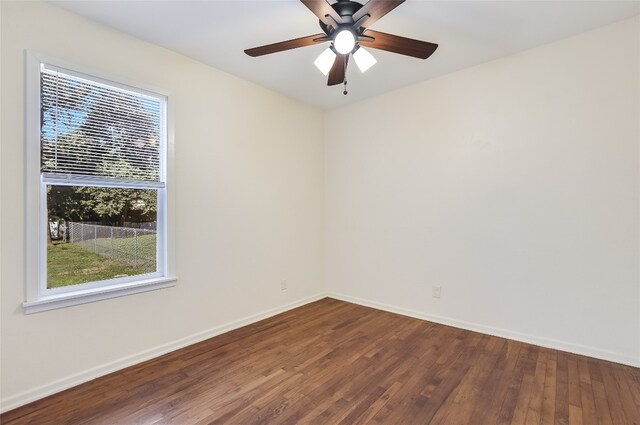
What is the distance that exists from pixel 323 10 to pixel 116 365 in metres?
2.82

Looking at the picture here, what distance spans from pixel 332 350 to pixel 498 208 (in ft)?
6.60

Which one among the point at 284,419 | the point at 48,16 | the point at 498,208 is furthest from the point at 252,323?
the point at 48,16

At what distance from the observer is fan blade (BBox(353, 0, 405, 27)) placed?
5.38ft

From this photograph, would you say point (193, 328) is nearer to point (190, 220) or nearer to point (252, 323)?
point (252, 323)

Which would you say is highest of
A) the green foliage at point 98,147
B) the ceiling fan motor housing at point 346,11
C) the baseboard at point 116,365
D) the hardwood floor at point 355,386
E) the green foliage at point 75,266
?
the ceiling fan motor housing at point 346,11

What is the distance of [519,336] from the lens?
9.05 feet

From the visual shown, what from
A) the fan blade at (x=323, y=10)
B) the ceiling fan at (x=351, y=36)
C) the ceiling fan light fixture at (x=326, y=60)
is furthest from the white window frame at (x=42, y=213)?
the fan blade at (x=323, y=10)

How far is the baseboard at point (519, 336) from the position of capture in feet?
7.75

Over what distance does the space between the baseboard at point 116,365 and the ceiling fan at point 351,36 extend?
Answer: 2.44 metres

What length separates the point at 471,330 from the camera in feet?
9.90

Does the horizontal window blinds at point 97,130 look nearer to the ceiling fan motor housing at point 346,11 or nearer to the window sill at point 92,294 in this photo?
the window sill at point 92,294

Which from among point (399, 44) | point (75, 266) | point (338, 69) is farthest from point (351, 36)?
point (75, 266)

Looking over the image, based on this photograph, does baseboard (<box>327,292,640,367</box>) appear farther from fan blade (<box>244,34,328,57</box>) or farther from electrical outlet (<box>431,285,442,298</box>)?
fan blade (<box>244,34,328,57</box>)

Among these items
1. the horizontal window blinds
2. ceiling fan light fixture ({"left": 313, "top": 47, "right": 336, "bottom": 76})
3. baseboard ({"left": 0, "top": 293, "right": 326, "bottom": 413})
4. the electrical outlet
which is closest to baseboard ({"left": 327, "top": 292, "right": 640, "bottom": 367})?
the electrical outlet
